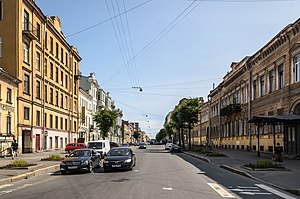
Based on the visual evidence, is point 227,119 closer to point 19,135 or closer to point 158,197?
point 19,135

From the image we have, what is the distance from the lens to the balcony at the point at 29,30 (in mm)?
41728

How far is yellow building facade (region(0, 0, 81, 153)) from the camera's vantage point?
40.4 meters

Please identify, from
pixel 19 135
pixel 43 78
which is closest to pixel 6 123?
pixel 19 135

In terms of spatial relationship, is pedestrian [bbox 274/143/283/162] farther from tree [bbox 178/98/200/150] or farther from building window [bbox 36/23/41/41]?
building window [bbox 36/23/41/41]

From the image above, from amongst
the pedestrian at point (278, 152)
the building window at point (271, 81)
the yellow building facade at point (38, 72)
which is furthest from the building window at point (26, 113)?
the pedestrian at point (278, 152)

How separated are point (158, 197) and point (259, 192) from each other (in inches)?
152

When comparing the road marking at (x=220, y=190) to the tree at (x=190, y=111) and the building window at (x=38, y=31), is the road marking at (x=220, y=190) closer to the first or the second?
the building window at (x=38, y=31)

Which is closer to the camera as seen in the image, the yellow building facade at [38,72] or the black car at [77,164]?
the black car at [77,164]

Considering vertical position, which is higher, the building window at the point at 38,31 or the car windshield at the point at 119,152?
the building window at the point at 38,31

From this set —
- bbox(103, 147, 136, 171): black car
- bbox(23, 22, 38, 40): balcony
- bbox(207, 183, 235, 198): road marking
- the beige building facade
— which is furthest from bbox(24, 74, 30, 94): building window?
bbox(207, 183, 235, 198): road marking

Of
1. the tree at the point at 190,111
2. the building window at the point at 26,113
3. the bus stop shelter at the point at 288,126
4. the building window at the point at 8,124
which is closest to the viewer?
the bus stop shelter at the point at 288,126

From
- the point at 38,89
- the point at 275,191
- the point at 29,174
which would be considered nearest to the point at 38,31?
the point at 38,89

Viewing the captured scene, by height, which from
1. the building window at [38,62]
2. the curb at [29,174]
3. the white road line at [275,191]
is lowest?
the curb at [29,174]

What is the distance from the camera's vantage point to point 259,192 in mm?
13234
